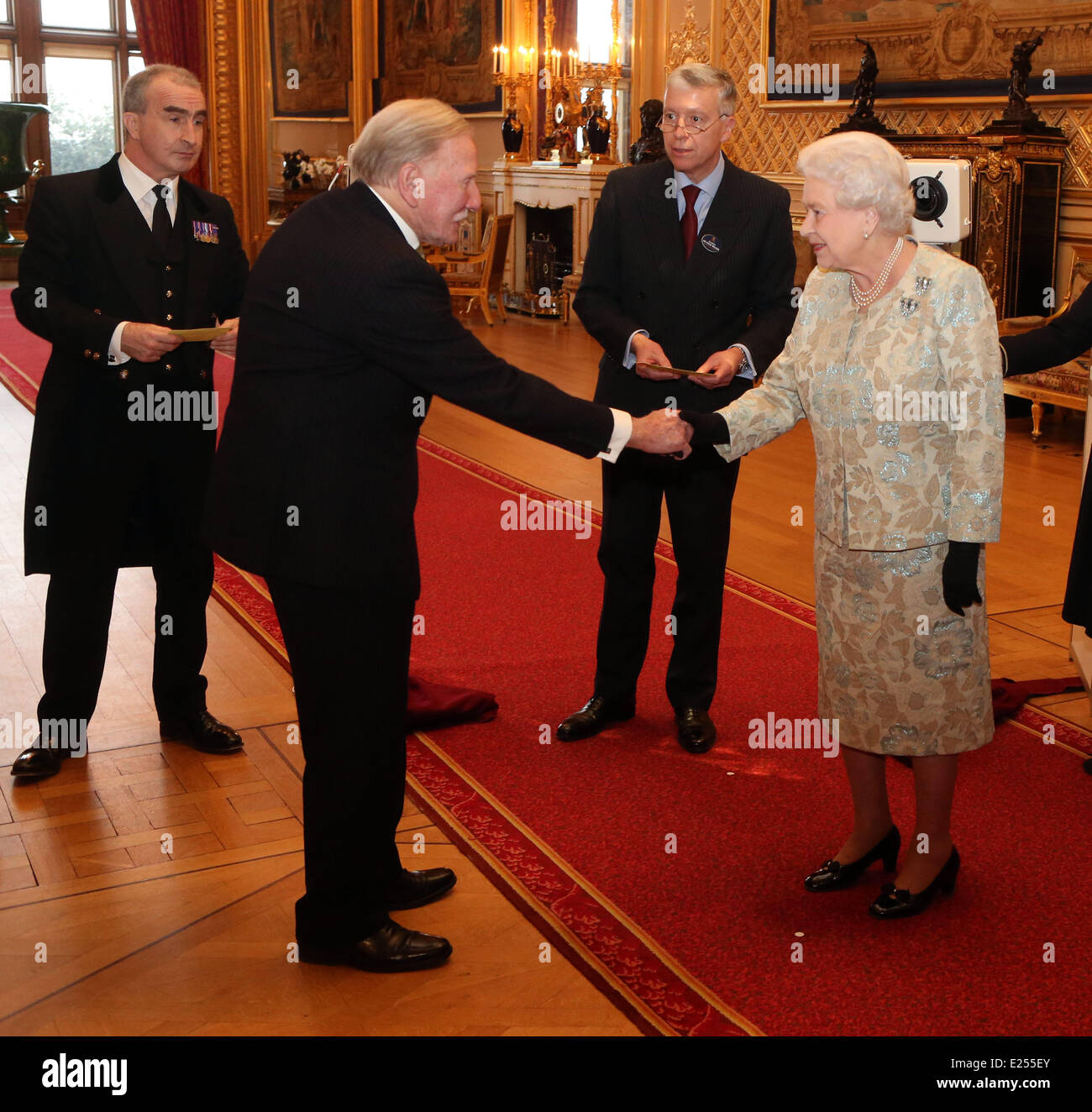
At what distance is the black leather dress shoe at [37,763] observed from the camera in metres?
3.52

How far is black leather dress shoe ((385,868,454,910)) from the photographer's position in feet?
9.60

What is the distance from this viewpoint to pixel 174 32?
17688 millimetres

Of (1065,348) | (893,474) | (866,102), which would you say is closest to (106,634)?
(893,474)

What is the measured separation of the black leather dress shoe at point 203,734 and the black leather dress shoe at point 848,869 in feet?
5.49

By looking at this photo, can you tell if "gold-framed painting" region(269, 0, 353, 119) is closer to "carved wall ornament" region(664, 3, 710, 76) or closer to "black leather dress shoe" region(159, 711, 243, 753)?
"carved wall ornament" region(664, 3, 710, 76)

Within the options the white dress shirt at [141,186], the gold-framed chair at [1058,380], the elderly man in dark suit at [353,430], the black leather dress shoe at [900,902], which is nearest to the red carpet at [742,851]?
the black leather dress shoe at [900,902]

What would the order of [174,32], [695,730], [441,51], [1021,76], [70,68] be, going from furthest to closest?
[70,68]
[174,32]
[441,51]
[1021,76]
[695,730]

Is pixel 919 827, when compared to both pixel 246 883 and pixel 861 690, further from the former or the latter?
pixel 246 883

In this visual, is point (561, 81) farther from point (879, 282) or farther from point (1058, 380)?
point (879, 282)

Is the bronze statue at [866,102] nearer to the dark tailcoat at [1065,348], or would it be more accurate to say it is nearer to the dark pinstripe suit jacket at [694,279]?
the dark pinstripe suit jacket at [694,279]

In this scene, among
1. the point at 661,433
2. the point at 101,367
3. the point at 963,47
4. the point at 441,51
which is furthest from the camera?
the point at 441,51

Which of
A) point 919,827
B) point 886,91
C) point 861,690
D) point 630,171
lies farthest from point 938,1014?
point 886,91

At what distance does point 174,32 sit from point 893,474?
57.6ft

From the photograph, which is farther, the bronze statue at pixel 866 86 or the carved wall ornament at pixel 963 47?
the bronze statue at pixel 866 86
